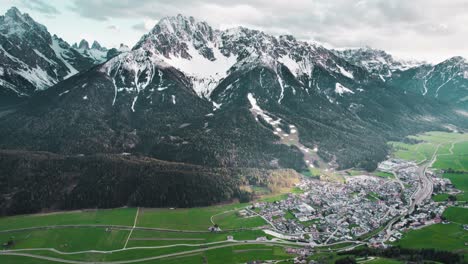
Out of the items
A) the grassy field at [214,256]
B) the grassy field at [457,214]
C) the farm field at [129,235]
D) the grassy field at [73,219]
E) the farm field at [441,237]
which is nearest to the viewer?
the grassy field at [214,256]

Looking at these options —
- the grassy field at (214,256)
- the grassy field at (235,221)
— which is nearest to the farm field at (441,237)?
the grassy field at (214,256)

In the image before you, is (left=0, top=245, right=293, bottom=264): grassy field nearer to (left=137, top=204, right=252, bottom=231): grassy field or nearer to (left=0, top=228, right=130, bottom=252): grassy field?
(left=0, top=228, right=130, bottom=252): grassy field

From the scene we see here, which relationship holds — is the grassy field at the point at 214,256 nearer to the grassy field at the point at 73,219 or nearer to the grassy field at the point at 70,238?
the grassy field at the point at 70,238

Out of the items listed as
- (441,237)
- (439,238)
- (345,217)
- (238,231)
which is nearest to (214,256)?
(238,231)

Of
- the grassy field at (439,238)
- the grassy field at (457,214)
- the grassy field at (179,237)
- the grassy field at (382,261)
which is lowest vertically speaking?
the grassy field at (382,261)

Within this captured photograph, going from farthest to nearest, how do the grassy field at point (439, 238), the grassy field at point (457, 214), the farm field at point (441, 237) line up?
the grassy field at point (457, 214) → the farm field at point (441, 237) → the grassy field at point (439, 238)

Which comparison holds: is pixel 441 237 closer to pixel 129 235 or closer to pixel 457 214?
pixel 457 214
